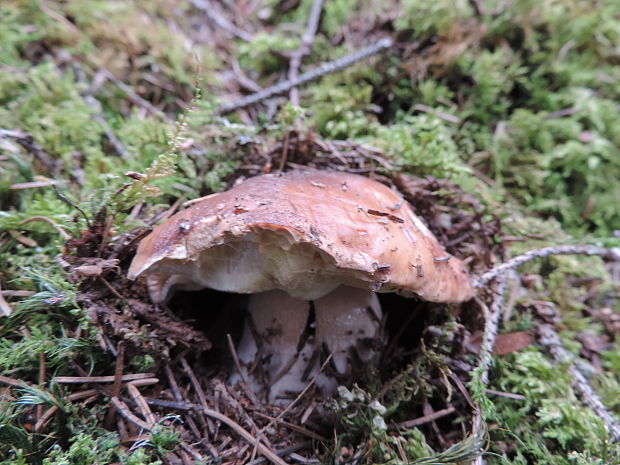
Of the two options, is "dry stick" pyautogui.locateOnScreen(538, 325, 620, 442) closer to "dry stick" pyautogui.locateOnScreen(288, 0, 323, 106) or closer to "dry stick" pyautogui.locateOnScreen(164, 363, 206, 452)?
"dry stick" pyautogui.locateOnScreen(164, 363, 206, 452)

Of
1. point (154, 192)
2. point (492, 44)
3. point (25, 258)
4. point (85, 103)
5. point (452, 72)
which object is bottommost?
point (25, 258)

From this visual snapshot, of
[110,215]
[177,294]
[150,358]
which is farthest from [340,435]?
[110,215]

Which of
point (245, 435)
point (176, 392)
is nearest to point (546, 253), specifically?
point (245, 435)

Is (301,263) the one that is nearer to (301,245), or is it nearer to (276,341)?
(301,245)

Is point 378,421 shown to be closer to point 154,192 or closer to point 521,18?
point 154,192

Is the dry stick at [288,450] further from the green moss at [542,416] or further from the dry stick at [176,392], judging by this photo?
the green moss at [542,416]

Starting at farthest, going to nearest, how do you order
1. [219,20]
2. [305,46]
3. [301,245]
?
[219,20] → [305,46] → [301,245]

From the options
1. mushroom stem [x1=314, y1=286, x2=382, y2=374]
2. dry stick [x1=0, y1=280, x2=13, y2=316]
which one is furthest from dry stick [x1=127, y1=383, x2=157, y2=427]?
mushroom stem [x1=314, y1=286, x2=382, y2=374]
